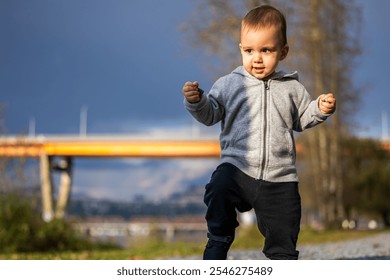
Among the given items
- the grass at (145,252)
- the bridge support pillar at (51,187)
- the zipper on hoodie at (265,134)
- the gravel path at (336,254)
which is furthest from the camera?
the bridge support pillar at (51,187)

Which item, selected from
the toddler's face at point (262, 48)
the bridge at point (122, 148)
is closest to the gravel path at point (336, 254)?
the toddler's face at point (262, 48)

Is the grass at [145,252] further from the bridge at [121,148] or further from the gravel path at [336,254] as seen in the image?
the bridge at [121,148]

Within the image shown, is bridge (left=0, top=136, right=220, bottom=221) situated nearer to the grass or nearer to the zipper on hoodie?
the grass

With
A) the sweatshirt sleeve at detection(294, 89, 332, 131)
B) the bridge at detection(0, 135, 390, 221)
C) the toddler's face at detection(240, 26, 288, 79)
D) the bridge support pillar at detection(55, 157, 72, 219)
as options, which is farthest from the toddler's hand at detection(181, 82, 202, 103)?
the bridge at detection(0, 135, 390, 221)

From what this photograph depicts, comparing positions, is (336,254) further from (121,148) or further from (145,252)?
(121,148)

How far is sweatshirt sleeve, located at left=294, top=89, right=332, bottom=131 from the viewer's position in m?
2.36

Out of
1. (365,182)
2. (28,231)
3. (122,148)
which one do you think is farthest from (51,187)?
(122,148)

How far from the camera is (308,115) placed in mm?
2404

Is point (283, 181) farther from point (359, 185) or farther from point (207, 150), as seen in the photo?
point (207, 150)

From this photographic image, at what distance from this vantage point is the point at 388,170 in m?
15.4

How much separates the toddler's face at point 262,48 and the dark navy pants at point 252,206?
0.36 metres

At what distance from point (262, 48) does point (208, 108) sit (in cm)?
28

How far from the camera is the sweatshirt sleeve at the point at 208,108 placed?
2301 millimetres
